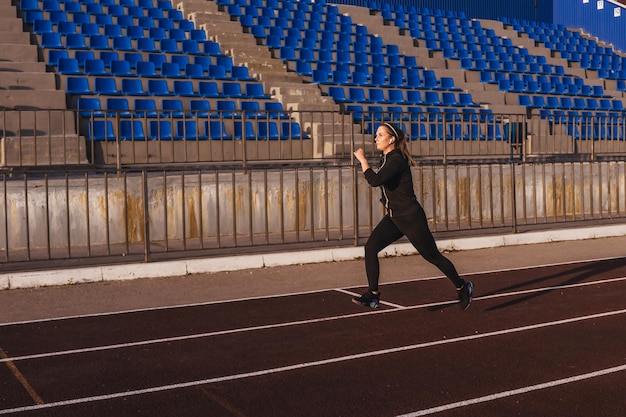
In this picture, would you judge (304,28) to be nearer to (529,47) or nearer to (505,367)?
(529,47)

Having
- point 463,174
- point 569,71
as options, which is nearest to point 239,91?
point 463,174

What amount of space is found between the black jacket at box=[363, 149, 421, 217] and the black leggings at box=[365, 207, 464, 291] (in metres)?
0.09

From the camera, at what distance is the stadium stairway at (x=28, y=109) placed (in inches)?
541

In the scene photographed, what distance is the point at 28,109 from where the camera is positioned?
14.1 metres

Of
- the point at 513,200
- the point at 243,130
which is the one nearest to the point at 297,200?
the point at 243,130

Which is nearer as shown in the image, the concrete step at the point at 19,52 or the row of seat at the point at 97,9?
the concrete step at the point at 19,52

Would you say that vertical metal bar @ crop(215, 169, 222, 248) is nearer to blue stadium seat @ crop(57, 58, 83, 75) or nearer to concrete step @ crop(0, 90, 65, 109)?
concrete step @ crop(0, 90, 65, 109)

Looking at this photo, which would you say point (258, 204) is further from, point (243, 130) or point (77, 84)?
point (77, 84)

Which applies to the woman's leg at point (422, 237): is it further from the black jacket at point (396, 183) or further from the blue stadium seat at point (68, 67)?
the blue stadium seat at point (68, 67)

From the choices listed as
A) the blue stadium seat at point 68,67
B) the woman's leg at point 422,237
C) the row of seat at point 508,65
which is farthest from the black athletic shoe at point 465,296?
the row of seat at point 508,65

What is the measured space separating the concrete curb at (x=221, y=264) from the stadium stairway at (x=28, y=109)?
317 cm

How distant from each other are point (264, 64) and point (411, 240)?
1542cm

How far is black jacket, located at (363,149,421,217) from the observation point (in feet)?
26.8

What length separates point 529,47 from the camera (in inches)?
1324
